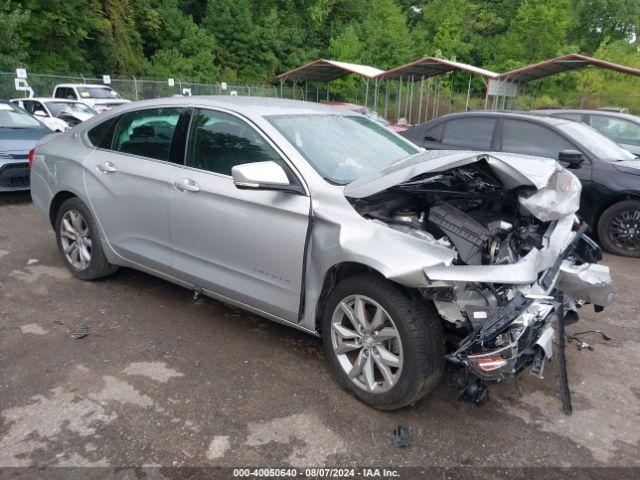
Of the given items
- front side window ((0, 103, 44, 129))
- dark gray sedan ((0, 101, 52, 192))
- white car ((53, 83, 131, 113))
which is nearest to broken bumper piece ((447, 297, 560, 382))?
dark gray sedan ((0, 101, 52, 192))

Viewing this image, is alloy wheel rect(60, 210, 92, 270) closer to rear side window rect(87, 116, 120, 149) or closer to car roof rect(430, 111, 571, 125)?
rear side window rect(87, 116, 120, 149)

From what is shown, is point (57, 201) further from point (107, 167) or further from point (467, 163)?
point (467, 163)

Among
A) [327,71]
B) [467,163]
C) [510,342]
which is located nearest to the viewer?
[510,342]

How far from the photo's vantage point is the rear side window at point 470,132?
7.45 metres

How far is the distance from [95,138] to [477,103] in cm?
2618

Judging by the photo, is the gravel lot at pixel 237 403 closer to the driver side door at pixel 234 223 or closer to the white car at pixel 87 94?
the driver side door at pixel 234 223

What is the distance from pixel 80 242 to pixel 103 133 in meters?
0.99

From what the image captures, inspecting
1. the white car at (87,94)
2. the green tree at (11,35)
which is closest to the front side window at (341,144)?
the white car at (87,94)

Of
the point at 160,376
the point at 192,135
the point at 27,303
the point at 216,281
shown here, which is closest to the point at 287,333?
the point at 216,281

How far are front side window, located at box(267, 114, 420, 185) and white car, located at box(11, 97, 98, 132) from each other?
12850 mm

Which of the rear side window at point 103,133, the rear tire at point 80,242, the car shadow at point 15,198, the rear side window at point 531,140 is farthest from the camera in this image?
the car shadow at point 15,198

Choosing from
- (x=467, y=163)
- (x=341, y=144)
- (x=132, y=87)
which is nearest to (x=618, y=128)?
(x=341, y=144)

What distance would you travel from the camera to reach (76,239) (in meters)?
4.89

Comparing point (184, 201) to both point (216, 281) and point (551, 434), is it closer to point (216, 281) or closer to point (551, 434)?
point (216, 281)
